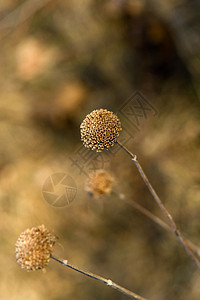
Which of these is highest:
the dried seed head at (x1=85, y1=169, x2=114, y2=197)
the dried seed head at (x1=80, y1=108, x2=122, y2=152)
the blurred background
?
the blurred background

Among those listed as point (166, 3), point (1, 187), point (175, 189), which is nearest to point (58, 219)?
point (1, 187)

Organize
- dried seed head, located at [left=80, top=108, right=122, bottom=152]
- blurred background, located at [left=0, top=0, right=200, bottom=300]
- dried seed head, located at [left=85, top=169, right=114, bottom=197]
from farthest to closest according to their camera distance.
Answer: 1. blurred background, located at [left=0, top=0, right=200, bottom=300]
2. dried seed head, located at [left=85, top=169, right=114, bottom=197]
3. dried seed head, located at [left=80, top=108, right=122, bottom=152]

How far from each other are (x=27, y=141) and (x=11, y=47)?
0.29 m

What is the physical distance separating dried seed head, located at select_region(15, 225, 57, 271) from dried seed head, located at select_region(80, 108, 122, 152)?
15cm

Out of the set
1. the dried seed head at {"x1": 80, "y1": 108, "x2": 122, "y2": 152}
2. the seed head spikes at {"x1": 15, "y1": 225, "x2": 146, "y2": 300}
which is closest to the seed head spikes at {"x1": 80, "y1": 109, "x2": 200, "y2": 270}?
the dried seed head at {"x1": 80, "y1": 108, "x2": 122, "y2": 152}

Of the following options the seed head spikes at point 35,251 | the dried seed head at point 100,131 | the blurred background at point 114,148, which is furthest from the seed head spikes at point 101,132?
the blurred background at point 114,148

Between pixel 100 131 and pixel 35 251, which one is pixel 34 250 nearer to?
pixel 35 251

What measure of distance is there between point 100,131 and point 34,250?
178 millimetres

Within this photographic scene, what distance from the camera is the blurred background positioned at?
0.69 meters

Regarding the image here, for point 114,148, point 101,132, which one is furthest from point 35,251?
point 114,148

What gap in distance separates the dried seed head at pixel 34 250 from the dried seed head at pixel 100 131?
0.15 metres

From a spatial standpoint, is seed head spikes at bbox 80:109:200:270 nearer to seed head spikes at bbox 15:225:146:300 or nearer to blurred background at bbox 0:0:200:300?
seed head spikes at bbox 15:225:146:300

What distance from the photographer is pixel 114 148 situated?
765mm

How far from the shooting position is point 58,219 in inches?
30.8
